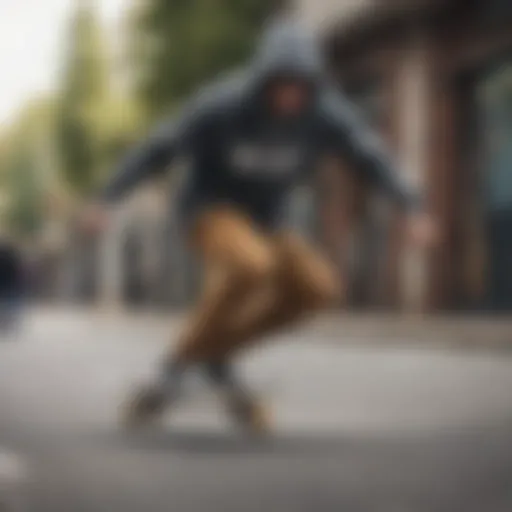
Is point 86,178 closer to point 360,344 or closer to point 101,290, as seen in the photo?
point 101,290

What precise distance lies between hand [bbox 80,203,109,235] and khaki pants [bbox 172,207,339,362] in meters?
0.09

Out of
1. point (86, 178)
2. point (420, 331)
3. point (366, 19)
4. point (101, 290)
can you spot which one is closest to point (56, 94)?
point (86, 178)

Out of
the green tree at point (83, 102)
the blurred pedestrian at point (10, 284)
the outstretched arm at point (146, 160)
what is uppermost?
the green tree at point (83, 102)

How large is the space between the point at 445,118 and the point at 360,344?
0.81 feet

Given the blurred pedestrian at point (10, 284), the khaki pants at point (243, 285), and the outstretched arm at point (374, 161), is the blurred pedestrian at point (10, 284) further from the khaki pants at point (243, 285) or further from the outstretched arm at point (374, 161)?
the outstretched arm at point (374, 161)

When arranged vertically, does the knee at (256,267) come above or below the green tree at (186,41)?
below

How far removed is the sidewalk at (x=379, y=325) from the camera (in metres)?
0.97

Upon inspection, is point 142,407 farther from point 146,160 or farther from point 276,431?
point 146,160

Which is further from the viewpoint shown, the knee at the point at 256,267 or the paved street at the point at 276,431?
the knee at the point at 256,267

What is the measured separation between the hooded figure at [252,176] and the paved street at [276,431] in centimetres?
4

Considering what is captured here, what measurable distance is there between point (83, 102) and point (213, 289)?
0.22 metres

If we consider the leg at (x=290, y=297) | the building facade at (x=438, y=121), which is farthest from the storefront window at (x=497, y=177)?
the leg at (x=290, y=297)

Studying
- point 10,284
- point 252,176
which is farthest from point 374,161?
point 10,284

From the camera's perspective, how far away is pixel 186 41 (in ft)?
3.20
